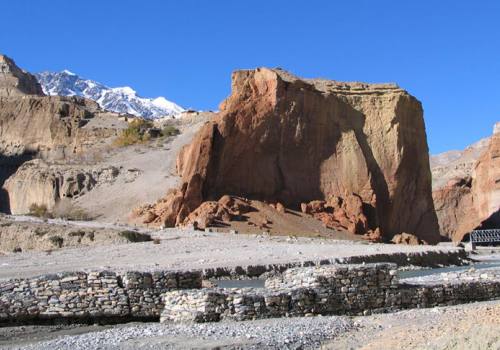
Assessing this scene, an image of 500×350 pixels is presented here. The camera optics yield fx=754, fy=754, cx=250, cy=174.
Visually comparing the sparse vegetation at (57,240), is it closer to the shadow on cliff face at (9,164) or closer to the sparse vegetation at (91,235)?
the sparse vegetation at (91,235)

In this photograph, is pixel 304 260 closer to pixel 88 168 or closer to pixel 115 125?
pixel 88 168

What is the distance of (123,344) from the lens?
1242cm

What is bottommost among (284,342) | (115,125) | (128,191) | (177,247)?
(284,342)

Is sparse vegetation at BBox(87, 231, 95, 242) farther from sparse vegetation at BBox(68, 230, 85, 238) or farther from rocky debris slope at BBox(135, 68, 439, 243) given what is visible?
rocky debris slope at BBox(135, 68, 439, 243)

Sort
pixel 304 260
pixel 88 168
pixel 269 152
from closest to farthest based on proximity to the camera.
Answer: pixel 304 260
pixel 269 152
pixel 88 168

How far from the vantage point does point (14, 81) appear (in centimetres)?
10681

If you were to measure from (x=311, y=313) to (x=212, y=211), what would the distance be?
26303 millimetres

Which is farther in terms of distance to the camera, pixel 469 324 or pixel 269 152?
pixel 269 152

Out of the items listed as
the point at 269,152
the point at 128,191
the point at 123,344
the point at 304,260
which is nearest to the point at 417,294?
the point at 123,344

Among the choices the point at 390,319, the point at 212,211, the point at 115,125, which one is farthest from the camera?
the point at 115,125

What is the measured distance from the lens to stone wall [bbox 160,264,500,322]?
49.5ft

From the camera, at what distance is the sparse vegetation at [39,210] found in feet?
177

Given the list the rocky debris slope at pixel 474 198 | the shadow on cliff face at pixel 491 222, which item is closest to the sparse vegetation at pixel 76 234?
the shadow on cliff face at pixel 491 222

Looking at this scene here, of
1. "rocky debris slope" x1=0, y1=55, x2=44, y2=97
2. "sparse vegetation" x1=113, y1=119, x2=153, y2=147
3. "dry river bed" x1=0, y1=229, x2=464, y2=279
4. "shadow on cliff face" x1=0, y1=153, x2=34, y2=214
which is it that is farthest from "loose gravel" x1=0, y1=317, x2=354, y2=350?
"rocky debris slope" x1=0, y1=55, x2=44, y2=97
